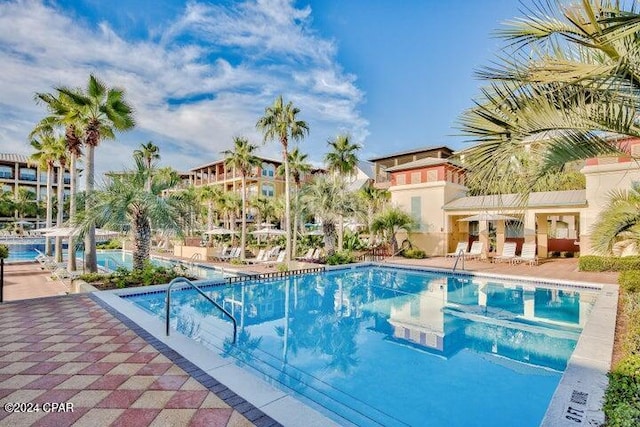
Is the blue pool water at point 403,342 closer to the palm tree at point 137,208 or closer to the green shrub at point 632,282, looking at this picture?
the green shrub at point 632,282

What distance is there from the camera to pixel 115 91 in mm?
13742

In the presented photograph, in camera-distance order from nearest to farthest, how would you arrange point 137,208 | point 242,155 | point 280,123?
point 137,208, point 280,123, point 242,155

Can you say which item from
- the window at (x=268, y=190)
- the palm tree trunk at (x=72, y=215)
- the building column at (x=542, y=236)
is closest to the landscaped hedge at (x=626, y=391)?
the palm tree trunk at (x=72, y=215)

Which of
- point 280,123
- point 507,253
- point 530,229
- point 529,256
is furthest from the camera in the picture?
→ point 530,229

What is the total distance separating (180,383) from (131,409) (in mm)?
644

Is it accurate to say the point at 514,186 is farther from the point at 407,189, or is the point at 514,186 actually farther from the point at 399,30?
the point at 407,189

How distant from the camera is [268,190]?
49.2m

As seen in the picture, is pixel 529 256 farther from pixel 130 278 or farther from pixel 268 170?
pixel 268 170

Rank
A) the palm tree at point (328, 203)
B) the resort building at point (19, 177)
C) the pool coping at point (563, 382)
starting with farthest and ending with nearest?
the resort building at point (19, 177)
the palm tree at point (328, 203)
the pool coping at point (563, 382)

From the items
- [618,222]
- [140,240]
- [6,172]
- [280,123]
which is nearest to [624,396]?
[618,222]

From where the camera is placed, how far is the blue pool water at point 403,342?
5.14 meters

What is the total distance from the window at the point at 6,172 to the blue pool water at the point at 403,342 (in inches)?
2642

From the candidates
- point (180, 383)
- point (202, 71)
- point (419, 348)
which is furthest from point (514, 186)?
point (202, 71)

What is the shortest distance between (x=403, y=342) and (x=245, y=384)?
4650 millimetres
